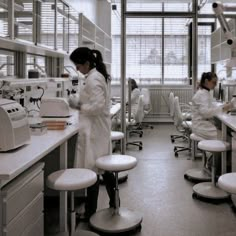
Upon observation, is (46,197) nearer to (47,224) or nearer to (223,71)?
(47,224)

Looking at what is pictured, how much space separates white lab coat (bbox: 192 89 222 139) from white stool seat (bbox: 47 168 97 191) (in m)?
2.15

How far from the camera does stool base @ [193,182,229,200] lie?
3.46 meters

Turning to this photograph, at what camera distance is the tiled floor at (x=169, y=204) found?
2875 mm

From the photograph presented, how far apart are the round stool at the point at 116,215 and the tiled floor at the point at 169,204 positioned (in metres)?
0.10

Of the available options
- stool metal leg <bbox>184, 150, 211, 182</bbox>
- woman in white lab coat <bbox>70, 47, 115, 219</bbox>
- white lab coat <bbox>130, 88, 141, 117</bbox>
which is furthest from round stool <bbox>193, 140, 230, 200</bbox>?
white lab coat <bbox>130, 88, 141, 117</bbox>

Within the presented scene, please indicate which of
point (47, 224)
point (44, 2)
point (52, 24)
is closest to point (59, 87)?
point (52, 24)

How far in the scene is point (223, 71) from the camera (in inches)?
279

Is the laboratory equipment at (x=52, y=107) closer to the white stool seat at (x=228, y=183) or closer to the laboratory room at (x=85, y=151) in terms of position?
the laboratory room at (x=85, y=151)

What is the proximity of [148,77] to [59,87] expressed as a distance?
5.40 m

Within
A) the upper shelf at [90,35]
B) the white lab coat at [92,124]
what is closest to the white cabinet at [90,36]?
the upper shelf at [90,35]

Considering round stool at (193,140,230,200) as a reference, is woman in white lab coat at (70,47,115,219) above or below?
above

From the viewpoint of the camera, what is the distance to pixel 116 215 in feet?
9.58

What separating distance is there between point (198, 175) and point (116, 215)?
1.63 metres

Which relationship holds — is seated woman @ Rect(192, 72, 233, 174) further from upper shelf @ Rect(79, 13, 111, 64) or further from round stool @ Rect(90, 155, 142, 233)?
upper shelf @ Rect(79, 13, 111, 64)
